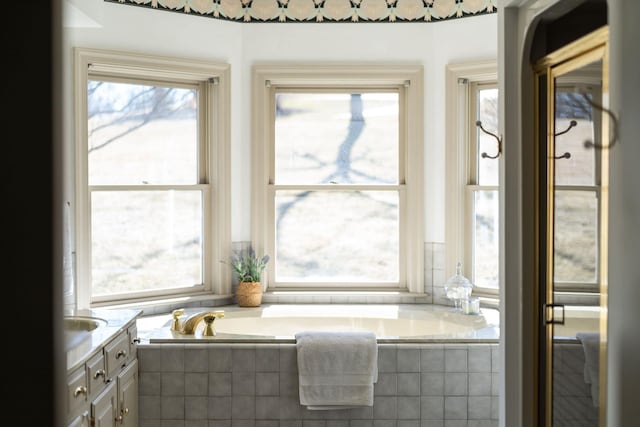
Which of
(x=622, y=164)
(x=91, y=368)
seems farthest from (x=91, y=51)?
(x=622, y=164)

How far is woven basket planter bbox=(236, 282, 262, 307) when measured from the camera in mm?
4930

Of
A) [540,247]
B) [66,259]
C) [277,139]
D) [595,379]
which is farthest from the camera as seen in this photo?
[277,139]

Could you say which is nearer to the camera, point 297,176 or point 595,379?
point 595,379

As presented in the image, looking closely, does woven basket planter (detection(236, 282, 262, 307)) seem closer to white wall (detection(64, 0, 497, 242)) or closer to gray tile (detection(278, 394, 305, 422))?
white wall (detection(64, 0, 497, 242))

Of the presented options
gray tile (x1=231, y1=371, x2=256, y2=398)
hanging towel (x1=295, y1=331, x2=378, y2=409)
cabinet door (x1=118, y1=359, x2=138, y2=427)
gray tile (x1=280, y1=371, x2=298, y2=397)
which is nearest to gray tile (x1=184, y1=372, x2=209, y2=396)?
gray tile (x1=231, y1=371, x2=256, y2=398)

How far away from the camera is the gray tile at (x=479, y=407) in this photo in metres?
3.99

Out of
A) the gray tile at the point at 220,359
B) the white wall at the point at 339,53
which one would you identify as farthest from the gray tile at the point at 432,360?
the white wall at the point at 339,53

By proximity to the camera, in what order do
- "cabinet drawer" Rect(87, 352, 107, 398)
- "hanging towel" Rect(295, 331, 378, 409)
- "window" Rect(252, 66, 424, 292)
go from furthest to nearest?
"window" Rect(252, 66, 424, 292) → "hanging towel" Rect(295, 331, 378, 409) → "cabinet drawer" Rect(87, 352, 107, 398)

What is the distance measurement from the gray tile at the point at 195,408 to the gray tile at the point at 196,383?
28 mm

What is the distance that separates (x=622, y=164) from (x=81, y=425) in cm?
215

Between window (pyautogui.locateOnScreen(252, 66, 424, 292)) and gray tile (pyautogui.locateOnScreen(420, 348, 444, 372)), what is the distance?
124cm

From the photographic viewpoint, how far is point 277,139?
17.2 ft
